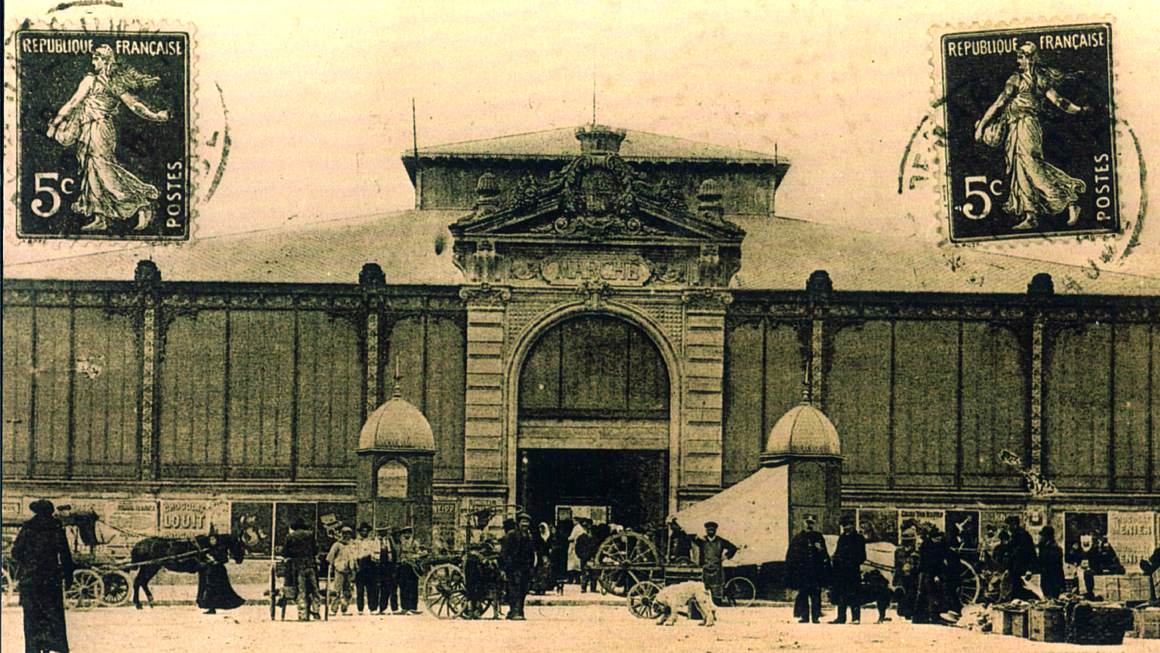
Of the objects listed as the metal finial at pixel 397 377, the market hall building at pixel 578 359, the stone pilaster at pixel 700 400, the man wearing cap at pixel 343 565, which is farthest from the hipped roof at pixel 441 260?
the man wearing cap at pixel 343 565

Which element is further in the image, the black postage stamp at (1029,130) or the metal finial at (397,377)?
the metal finial at (397,377)

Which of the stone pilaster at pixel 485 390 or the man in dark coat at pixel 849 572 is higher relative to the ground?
the stone pilaster at pixel 485 390

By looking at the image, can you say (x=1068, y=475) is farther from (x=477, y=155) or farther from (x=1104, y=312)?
(x=477, y=155)

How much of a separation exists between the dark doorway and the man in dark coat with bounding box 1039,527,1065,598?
464 cm

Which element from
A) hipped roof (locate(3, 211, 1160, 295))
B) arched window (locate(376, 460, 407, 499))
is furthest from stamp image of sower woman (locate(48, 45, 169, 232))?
arched window (locate(376, 460, 407, 499))

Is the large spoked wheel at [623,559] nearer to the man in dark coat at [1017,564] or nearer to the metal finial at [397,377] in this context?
the metal finial at [397,377]

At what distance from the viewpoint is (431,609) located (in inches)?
660

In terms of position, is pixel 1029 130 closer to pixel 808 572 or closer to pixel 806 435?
pixel 806 435

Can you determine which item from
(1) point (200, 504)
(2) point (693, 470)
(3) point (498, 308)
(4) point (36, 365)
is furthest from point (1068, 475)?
(4) point (36, 365)

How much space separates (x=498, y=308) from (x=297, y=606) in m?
4.70

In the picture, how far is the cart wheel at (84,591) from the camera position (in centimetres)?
1694

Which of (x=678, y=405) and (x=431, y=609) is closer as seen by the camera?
(x=431, y=609)

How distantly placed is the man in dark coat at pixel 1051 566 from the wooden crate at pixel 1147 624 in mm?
1308

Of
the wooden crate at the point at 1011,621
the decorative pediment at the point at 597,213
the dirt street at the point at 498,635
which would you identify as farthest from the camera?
the decorative pediment at the point at 597,213
